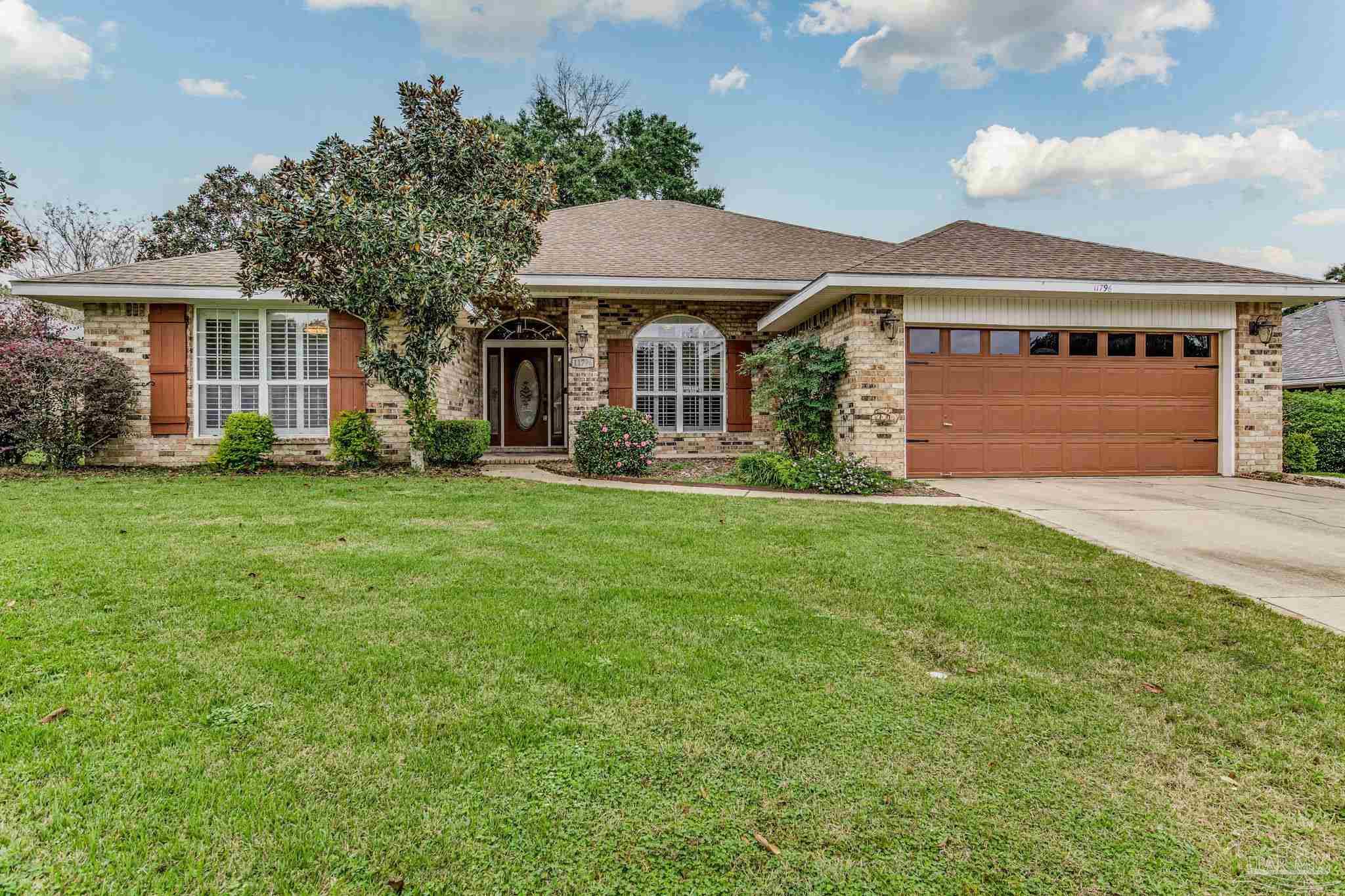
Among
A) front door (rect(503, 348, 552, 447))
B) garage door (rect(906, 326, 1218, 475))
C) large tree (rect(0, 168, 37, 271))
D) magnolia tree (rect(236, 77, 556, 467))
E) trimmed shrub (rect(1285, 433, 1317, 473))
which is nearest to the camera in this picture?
large tree (rect(0, 168, 37, 271))

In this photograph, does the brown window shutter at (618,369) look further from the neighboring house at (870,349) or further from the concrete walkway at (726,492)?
the concrete walkway at (726,492)

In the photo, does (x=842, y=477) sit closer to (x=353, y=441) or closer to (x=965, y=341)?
(x=965, y=341)

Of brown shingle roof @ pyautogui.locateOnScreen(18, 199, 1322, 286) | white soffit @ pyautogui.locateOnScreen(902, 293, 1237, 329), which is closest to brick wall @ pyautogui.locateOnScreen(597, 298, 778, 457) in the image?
brown shingle roof @ pyautogui.locateOnScreen(18, 199, 1322, 286)

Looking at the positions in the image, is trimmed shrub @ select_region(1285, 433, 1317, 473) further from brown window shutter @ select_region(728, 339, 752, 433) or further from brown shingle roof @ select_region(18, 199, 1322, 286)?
brown window shutter @ select_region(728, 339, 752, 433)

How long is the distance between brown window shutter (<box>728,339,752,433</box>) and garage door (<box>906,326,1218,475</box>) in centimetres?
352

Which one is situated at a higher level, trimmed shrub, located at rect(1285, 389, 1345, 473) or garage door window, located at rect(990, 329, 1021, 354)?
garage door window, located at rect(990, 329, 1021, 354)

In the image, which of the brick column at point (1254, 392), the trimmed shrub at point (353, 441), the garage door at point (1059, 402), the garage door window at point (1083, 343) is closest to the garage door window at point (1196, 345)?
the garage door at point (1059, 402)

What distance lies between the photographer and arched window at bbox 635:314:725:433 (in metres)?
12.0

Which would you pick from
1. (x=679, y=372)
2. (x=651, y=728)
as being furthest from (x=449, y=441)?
(x=651, y=728)

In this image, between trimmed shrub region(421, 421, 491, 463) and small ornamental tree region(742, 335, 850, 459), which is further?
trimmed shrub region(421, 421, 491, 463)

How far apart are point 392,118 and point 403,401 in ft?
13.4

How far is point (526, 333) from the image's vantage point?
1281cm

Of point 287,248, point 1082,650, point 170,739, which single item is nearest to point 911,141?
point 287,248

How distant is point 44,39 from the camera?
50.0 ft
